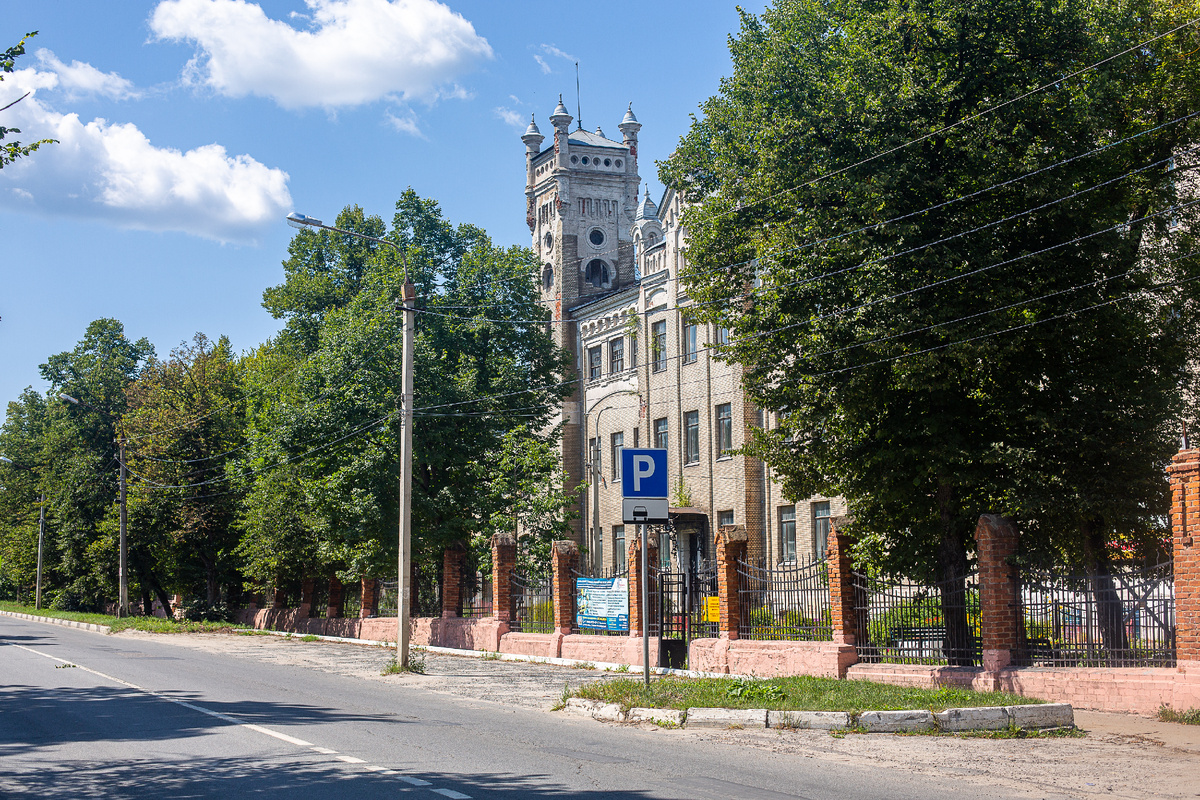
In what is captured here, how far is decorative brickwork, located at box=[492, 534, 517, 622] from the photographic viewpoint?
83.8ft

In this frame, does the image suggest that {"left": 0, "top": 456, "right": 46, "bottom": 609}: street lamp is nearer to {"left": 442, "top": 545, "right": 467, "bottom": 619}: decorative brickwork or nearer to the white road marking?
{"left": 442, "top": 545, "right": 467, "bottom": 619}: decorative brickwork

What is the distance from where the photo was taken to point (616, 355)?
1955 inches

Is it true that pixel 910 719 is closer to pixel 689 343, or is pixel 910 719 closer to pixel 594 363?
pixel 689 343

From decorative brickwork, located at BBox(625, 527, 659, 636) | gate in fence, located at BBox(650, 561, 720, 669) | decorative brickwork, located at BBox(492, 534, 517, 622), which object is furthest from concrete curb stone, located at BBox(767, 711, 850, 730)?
decorative brickwork, located at BBox(492, 534, 517, 622)

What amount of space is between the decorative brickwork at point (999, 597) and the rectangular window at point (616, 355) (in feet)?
112

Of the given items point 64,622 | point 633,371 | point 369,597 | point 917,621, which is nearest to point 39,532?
point 64,622

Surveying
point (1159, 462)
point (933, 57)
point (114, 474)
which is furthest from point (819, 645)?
point (114, 474)

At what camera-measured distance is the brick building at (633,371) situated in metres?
40.8

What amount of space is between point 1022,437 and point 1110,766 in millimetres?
8398

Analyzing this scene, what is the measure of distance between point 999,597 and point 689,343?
98.0ft

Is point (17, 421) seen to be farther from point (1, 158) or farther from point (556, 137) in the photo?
point (1, 158)

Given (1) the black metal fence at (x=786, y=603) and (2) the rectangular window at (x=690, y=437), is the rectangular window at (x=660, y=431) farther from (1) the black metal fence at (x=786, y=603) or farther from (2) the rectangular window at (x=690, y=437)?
(1) the black metal fence at (x=786, y=603)

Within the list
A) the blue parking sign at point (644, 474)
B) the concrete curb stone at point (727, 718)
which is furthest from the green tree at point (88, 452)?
the concrete curb stone at point (727, 718)

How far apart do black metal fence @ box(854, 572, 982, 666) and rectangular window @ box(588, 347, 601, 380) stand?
35165 mm
